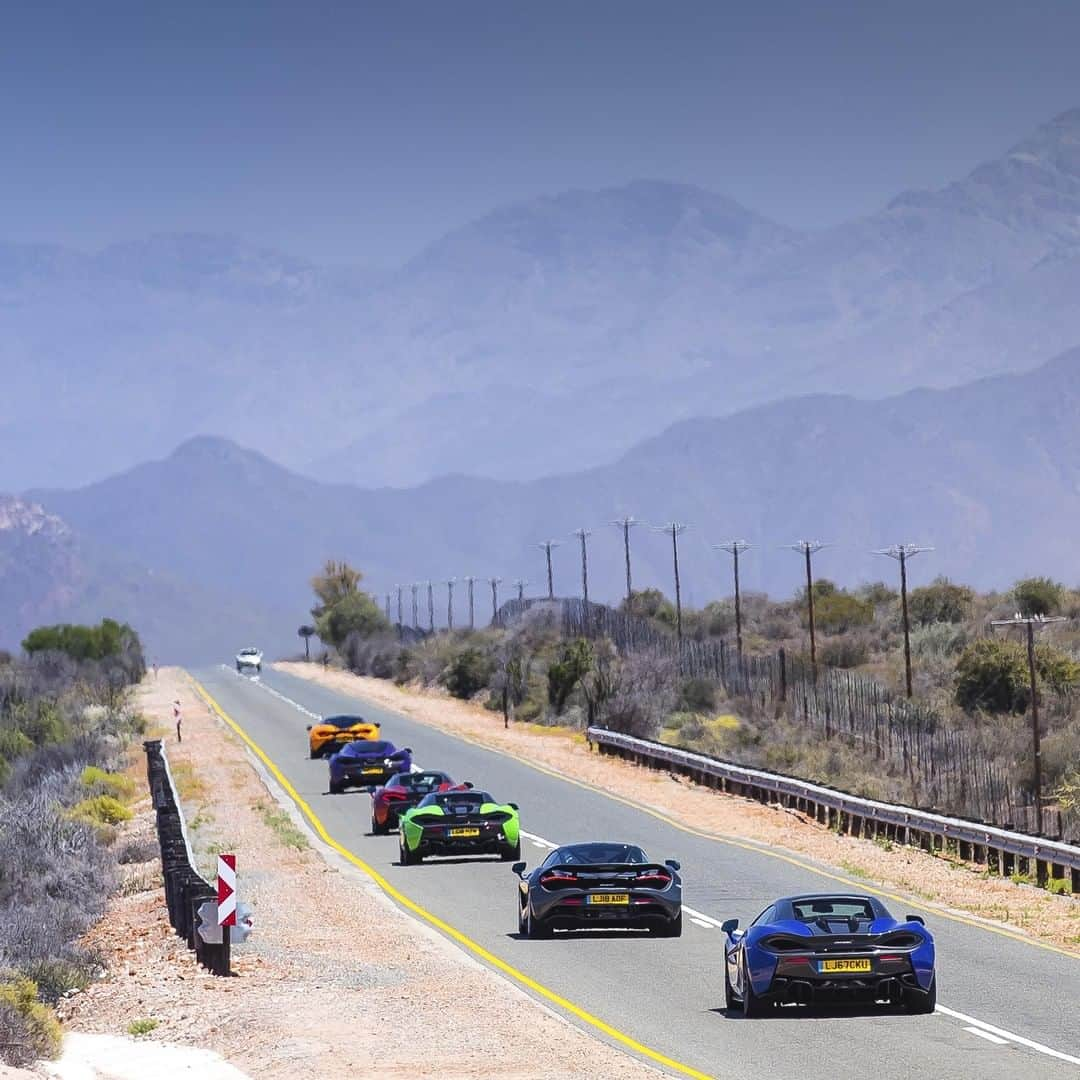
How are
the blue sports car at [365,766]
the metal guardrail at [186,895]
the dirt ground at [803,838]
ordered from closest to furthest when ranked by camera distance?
the metal guardrail at [186,895]
the dirt ground at [803,838]
the blue sports car at [365,766]

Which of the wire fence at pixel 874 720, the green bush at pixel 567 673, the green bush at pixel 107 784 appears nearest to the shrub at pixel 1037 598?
the wire fence at pixel 874 720

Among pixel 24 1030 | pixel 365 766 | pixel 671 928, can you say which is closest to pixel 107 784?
pixel 365 766

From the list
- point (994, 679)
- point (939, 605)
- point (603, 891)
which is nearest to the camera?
point (603, 891)

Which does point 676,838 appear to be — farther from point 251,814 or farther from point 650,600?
point 650,600

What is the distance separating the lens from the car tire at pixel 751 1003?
18.1 meters

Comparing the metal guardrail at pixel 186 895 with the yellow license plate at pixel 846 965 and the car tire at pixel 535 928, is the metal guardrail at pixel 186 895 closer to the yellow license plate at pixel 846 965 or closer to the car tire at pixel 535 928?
the car tire at pixel 535 928

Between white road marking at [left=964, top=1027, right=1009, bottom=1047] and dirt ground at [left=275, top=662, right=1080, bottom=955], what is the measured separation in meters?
5.63

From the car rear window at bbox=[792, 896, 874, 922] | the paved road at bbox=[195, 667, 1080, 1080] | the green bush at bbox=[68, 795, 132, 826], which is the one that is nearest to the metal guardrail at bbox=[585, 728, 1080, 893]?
the paved road at bbox=[195, 667, 1080, 1080]

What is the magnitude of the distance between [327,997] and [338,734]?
36278 millimetres

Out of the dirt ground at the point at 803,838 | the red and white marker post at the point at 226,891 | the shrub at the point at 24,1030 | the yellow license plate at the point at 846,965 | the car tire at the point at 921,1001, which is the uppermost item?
the red and white marker post at the point at 226,891

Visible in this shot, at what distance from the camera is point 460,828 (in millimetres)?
32156

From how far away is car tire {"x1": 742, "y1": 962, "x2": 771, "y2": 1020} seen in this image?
59.4 ft

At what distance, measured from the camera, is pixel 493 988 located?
20000mm

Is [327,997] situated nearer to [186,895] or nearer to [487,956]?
[487,956]
